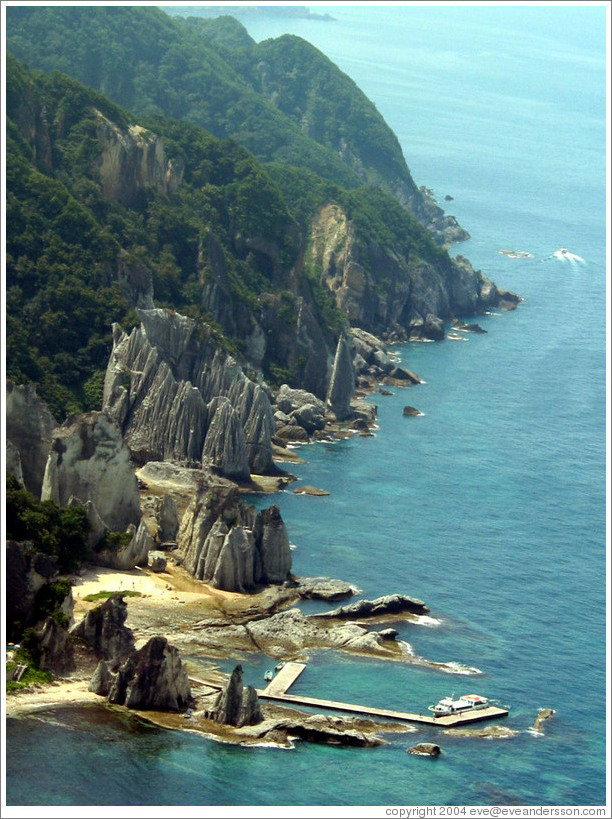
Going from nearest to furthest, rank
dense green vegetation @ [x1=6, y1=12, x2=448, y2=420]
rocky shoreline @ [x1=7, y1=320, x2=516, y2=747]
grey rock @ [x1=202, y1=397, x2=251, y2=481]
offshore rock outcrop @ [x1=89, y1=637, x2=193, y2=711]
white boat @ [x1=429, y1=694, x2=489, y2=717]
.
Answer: offshore rock outcrop @ [x1=89, y1=637, x2=193, y2=711]
rocky shoreline @ [x1=7, y1=320, x2=516, y2=747]
white boat @ [x1=429, y1=694, x2=489, y2=717]
grey rock @ [x1=202, y1=397, x2=251, y2=481]
dense green vegetation @ [x1=6, y1=12, x2=448, y2=420]

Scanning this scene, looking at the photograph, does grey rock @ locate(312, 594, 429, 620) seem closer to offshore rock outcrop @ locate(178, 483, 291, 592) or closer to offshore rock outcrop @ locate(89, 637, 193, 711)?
offshore rock outcrop @ locate(178, 483, 291, 592)

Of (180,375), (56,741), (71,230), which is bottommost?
(56,741)

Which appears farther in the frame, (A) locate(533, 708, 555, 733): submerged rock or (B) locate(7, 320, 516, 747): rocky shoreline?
(A) locate(533, 708, 555, 733): submerged rock

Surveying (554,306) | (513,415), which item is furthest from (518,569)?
(554,306)

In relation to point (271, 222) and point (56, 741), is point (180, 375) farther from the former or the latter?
point (56, 741)

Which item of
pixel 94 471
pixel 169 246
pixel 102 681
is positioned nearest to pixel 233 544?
pixel 94 471

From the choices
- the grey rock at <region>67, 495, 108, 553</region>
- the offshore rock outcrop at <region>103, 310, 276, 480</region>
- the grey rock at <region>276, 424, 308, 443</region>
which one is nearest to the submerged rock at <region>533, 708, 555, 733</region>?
the grey rock at <region>67, 495, 108, 553</region>

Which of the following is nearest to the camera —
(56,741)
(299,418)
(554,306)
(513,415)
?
(56,741)

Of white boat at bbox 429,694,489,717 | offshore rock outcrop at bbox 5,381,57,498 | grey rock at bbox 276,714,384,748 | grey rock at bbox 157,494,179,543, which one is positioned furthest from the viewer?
grey rock at bbox 157,494,179,543

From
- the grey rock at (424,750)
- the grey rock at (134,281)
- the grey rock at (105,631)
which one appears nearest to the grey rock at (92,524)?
the grey rock at (105,631)
